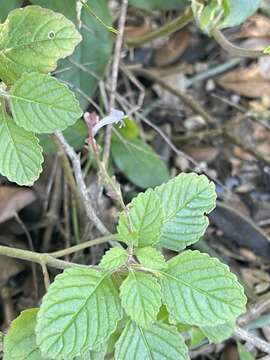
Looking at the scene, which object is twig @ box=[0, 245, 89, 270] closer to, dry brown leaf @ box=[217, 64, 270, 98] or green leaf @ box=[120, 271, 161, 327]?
green leaf @ box=[120, 271, 161, 327]

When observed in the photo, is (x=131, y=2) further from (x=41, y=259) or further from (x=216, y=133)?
(x=41, y=259)

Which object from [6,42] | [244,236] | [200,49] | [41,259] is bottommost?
[244,236]

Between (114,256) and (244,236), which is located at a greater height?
(114,256)

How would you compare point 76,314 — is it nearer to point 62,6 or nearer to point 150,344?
point 150,344

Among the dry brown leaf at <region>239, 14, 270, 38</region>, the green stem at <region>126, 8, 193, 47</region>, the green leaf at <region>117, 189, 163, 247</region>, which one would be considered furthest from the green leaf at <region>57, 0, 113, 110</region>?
the dry brown leaf at <region>239, 14, 270, 38</region>

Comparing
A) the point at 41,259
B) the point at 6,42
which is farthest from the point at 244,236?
the point at 6,42
